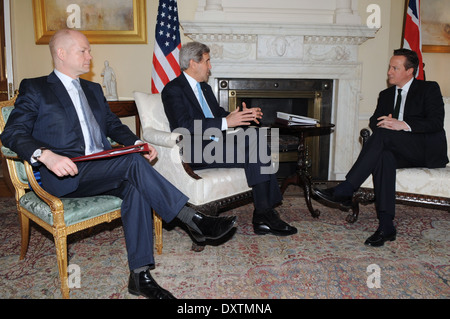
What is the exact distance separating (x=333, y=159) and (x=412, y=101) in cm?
166

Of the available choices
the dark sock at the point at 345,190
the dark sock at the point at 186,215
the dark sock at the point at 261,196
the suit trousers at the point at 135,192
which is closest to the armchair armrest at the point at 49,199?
the suit trousers at the point at 135,192

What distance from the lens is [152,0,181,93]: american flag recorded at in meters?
3.93

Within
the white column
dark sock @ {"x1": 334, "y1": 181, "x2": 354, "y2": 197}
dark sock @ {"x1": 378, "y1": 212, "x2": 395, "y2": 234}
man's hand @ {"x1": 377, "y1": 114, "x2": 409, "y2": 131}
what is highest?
the white column

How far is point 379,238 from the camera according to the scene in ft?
8.70

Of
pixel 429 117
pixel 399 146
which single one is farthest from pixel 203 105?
pixel 429 117

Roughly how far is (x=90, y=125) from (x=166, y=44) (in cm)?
201

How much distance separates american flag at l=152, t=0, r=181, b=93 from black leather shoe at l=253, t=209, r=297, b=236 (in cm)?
197

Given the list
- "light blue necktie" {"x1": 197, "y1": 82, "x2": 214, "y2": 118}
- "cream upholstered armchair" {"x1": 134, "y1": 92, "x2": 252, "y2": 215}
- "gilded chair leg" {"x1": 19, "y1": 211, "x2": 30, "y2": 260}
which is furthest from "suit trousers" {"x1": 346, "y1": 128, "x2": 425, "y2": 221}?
"gilded chair leg" {"x1": 19, "y1": 211, "x2": 30, "y2": 260}

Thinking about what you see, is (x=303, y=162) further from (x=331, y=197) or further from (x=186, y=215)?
(x=186, y=215)

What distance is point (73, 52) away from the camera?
2205mm

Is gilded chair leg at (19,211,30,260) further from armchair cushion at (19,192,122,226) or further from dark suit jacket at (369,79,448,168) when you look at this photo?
dark suit jacket at (369,79,448,168)

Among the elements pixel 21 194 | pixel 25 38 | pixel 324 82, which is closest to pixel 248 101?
pixel 324 82

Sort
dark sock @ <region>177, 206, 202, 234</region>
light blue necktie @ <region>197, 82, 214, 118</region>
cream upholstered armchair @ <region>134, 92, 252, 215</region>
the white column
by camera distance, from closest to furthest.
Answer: dark sock @ <region>177, 206, 202, 234</region> → cream upholstered armchair @ <region>134, 92, 252, 215</region> → light blue necktie @ <region>197, 82, 214, 118</region> → the white column

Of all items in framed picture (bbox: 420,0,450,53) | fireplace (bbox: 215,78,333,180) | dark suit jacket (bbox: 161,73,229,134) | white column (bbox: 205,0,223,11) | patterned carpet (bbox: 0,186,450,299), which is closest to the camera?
patterned carpet (bbox: 0,186,450,299)
